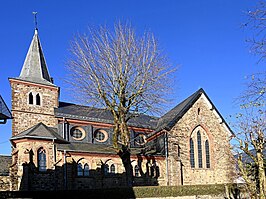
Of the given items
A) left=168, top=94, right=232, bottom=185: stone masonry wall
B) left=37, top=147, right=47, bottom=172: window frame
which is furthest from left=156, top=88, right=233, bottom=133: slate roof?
left=37, top=147, right=47, bottom=172: window frame

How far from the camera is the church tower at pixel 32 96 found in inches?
1275

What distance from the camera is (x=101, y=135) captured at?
113 feet

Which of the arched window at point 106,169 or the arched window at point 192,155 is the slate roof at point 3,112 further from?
the arched window at point 192,155

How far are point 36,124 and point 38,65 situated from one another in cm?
678

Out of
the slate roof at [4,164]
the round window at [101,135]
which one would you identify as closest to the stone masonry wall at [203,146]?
the round window at [101,135]

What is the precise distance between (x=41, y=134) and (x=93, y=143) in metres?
6.04

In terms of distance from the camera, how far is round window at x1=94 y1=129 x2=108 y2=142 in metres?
34.1

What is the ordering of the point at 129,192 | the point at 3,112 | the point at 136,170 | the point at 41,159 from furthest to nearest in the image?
the point at 136,170
the point at 41,159
the point at 129,192
the point at 3,112

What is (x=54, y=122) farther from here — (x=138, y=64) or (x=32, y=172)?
(x=138, y=64)

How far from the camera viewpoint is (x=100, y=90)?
24297 mm

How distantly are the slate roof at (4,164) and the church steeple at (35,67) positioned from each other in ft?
29.0

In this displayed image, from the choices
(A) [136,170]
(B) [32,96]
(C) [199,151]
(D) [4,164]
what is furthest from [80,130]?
(C) [199,151]

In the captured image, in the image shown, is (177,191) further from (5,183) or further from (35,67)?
(35,67)

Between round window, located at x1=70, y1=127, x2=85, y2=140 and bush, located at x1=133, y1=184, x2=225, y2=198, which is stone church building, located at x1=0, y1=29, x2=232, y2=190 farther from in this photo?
bush, located at x1=133, y1=184, x2=225, y2=198
